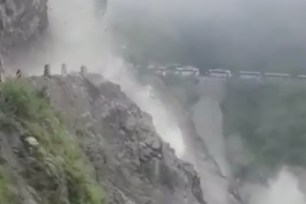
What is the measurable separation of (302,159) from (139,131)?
262ft

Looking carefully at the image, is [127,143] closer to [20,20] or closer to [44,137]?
[20,20]

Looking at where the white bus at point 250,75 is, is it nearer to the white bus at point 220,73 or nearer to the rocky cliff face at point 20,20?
the white bus at point 220,73

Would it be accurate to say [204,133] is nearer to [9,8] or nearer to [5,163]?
[9,8]

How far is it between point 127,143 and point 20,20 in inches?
580

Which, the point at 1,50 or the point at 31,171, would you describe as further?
the point at 1,50

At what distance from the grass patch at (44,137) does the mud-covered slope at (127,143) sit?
18.2 meters

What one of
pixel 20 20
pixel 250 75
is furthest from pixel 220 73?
pixel 20 20

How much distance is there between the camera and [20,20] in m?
60.0

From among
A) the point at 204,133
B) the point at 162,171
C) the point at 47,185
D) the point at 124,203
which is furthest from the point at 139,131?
the point at 204,133

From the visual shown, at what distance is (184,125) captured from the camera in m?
117

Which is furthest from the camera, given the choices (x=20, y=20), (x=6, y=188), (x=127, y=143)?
(x=20, y=20)

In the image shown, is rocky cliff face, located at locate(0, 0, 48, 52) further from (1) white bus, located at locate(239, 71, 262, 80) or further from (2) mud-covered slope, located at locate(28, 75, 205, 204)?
(1) white bus, located at locate(239, 71, 262, 80)

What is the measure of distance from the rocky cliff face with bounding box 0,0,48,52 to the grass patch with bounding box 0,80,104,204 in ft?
102

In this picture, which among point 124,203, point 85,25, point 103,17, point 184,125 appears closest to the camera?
point 124,203
